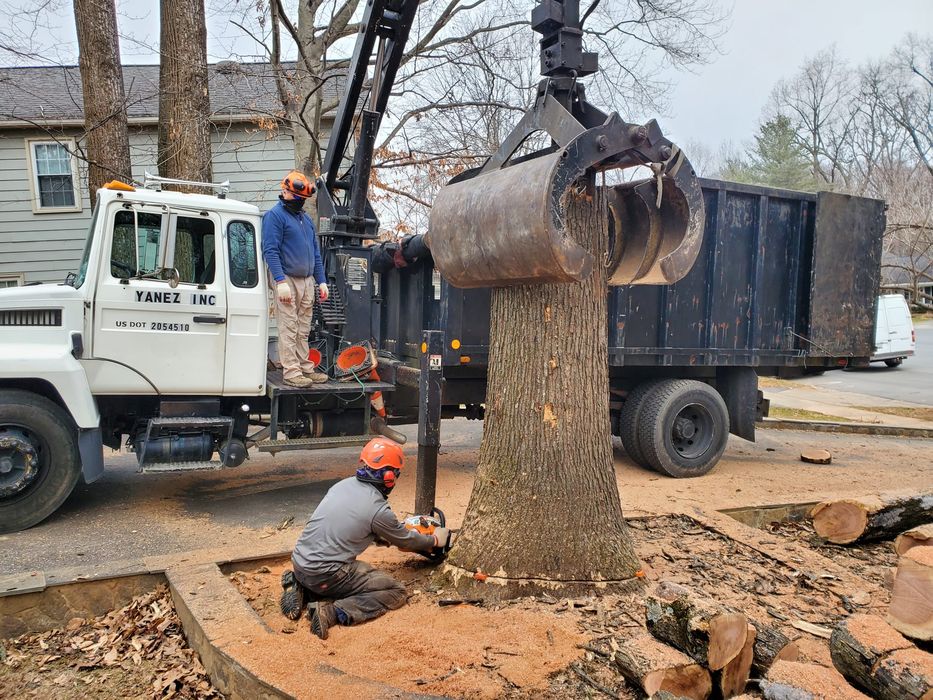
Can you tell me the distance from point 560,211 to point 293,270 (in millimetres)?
3845

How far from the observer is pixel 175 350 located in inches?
247

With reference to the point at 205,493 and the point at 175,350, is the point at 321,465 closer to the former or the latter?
the point at 205,493

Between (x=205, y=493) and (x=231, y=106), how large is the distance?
759 cm

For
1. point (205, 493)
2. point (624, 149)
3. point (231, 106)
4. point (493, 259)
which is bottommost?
point (205, 493)

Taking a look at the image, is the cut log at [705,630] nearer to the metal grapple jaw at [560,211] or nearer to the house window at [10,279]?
the metal grapple jaw at [560,211]

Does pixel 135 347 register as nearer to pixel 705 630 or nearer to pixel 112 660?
pixel 112 660

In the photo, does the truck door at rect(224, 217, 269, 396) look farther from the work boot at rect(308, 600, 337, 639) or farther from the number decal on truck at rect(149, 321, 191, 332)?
the work boot at rect(308, 600, 337, 639)

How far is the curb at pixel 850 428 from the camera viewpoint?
447 inches

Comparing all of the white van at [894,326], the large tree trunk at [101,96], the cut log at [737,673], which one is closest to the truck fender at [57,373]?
the large tree trunk at [101,96]


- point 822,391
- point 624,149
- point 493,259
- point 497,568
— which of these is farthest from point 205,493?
point 822,391

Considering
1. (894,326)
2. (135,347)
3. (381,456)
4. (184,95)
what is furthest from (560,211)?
(894,326)

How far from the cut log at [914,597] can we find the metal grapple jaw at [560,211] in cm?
175

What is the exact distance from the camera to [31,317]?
5.91 metres

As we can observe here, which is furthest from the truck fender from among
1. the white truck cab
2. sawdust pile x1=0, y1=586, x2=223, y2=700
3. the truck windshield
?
sawdust pile x1=0, y1=586, x2=223, y2=700
